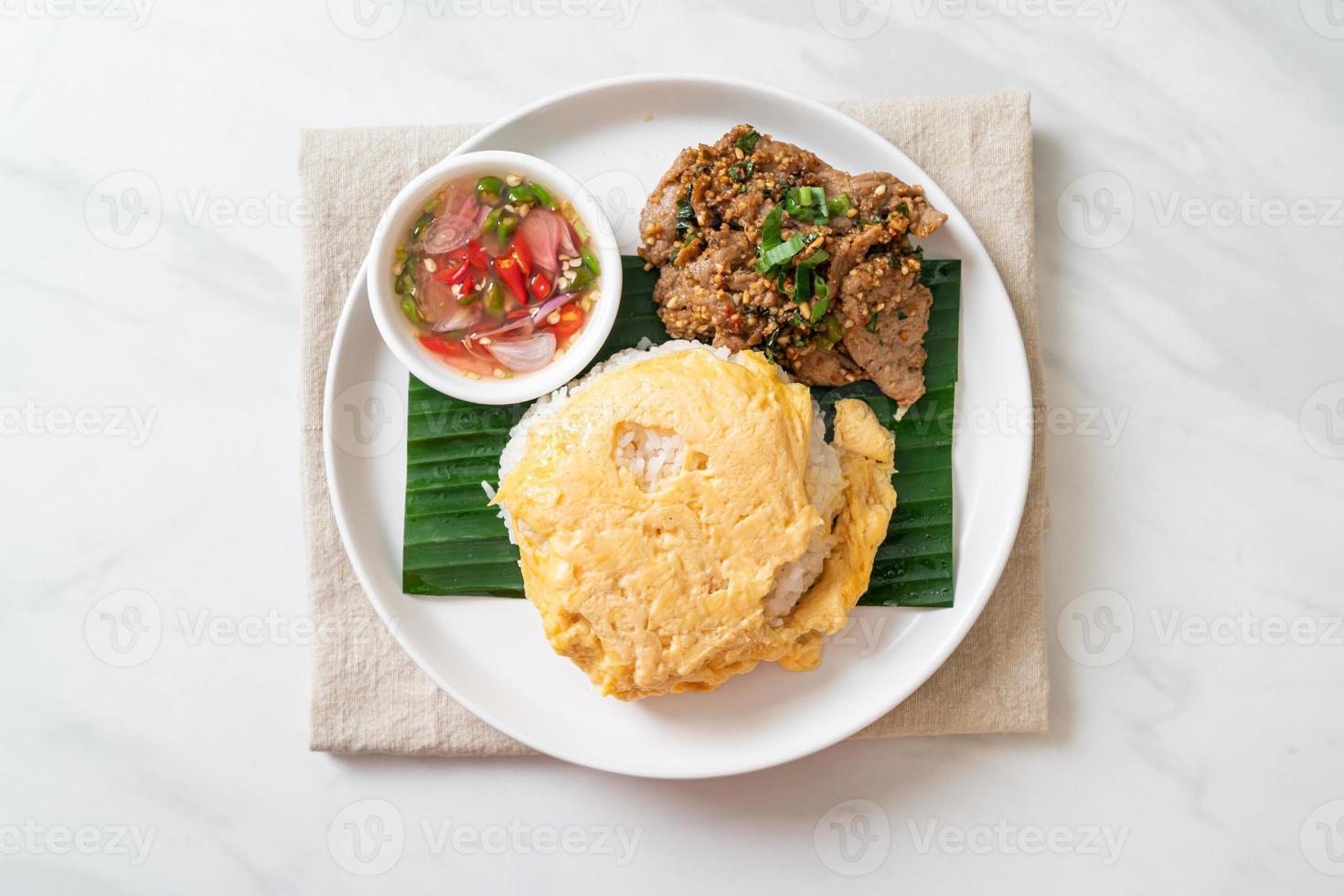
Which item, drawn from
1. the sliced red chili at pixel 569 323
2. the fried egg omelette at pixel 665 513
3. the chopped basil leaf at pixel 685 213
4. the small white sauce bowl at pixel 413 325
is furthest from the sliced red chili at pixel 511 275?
the chopped basil leaf at pixel 685 213

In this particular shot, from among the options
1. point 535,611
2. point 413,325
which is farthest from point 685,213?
point 535,611

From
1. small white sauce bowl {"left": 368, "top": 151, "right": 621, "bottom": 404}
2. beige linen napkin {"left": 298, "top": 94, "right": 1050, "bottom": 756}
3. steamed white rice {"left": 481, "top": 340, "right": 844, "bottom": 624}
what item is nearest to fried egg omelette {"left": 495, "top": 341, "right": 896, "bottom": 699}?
steamed white rice {"left": 481, "top": 340, "right": 844, "bottom": 624}

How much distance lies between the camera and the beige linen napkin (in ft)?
12.3

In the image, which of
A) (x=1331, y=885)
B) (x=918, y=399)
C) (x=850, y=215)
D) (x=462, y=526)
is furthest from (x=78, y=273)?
(x=1331, y=885)

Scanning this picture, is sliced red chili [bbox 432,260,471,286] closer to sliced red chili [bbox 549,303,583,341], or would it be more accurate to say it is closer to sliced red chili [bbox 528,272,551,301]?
sliced red chili [bbox 528,272,551,301]

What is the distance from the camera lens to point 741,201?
3289mm

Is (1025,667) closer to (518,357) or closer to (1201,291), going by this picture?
(1201,291)

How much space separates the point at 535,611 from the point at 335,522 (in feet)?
3.03

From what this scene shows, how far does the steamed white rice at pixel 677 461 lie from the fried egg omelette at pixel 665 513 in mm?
11

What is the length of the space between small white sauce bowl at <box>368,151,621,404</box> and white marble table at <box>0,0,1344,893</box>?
0.75 m

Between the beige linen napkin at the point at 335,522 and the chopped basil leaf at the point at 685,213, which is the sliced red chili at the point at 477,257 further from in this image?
the chopped basil leaf at the point at 685,213

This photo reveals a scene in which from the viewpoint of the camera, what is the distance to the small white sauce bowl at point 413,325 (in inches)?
131

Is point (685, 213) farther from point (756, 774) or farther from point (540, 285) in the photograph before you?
point (756, 774)

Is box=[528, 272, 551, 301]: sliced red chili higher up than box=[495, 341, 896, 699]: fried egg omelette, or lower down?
higher up
